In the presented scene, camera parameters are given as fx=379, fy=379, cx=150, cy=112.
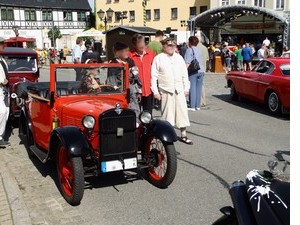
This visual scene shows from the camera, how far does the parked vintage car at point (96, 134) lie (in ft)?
14.2

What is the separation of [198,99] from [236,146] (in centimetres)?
362

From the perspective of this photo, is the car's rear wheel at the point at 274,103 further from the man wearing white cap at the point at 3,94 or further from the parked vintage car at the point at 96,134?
the man wearing white cap at the point at 3,94

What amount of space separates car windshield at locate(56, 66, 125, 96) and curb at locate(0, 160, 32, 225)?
1311 mm

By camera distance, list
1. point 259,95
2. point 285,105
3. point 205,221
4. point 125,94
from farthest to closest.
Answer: point 259,95 < point 285,105 < point 125,94 < point 205,221

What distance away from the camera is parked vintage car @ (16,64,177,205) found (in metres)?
4.34

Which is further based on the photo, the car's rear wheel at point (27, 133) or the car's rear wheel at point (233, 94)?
the car's rear wheel at point (233, 94)

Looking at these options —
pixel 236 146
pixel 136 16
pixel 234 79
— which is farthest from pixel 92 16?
pixel 236 146

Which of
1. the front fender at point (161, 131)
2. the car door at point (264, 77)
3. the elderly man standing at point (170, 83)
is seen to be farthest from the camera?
the car door at point (264, 77)

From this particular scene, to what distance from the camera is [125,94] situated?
5.42 metres

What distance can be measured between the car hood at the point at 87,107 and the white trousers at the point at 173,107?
1.10 m

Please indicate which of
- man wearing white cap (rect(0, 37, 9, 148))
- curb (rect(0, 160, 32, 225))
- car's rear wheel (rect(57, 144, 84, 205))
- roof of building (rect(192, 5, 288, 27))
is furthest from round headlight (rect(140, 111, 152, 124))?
roof of building (rect(192, 5, 288, 27))

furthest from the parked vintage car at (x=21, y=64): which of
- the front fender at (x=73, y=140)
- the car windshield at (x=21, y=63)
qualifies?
the front fender at (x=73, y=140)

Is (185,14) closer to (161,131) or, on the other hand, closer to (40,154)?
(40,154)

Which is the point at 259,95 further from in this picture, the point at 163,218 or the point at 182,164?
the point at 163,218
